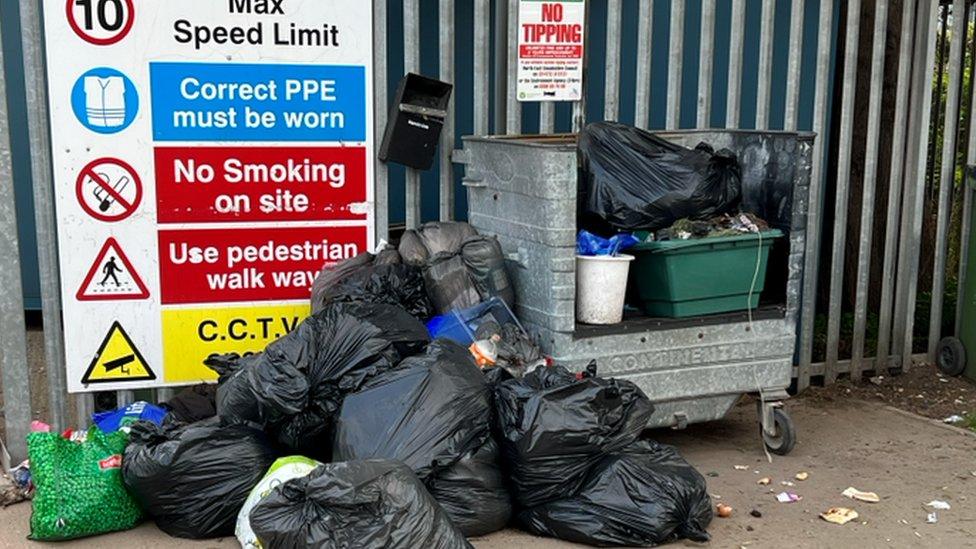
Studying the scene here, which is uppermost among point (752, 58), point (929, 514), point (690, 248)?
point (752, 58)

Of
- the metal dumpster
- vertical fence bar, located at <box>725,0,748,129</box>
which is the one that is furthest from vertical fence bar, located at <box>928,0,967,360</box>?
the metal dumpster

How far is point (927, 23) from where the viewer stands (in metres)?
6.14

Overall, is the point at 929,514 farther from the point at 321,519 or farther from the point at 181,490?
the point at 181,490

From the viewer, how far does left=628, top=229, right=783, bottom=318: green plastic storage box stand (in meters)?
4.77

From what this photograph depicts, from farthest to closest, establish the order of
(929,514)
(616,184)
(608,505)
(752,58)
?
(752,58) < (616,184) < (929,514) < (608,505)

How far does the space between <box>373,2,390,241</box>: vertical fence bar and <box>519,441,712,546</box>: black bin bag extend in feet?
5.50

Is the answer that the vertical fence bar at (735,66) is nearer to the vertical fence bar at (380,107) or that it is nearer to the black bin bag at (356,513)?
the vertical fence bar at (380,107)

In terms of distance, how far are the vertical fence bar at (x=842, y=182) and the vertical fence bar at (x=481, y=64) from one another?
81.5 inches

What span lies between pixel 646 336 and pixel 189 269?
6.79ft

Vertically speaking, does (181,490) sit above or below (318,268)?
below

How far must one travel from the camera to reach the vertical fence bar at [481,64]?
517 cm

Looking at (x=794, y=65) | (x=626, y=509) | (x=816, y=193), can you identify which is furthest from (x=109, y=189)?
(x=816, y=193)

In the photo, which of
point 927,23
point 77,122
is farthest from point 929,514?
point 77,122

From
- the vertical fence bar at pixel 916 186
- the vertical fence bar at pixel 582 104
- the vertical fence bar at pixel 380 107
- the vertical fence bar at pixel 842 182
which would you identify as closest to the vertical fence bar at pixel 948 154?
the vertical fence bar at pixel 916 186
